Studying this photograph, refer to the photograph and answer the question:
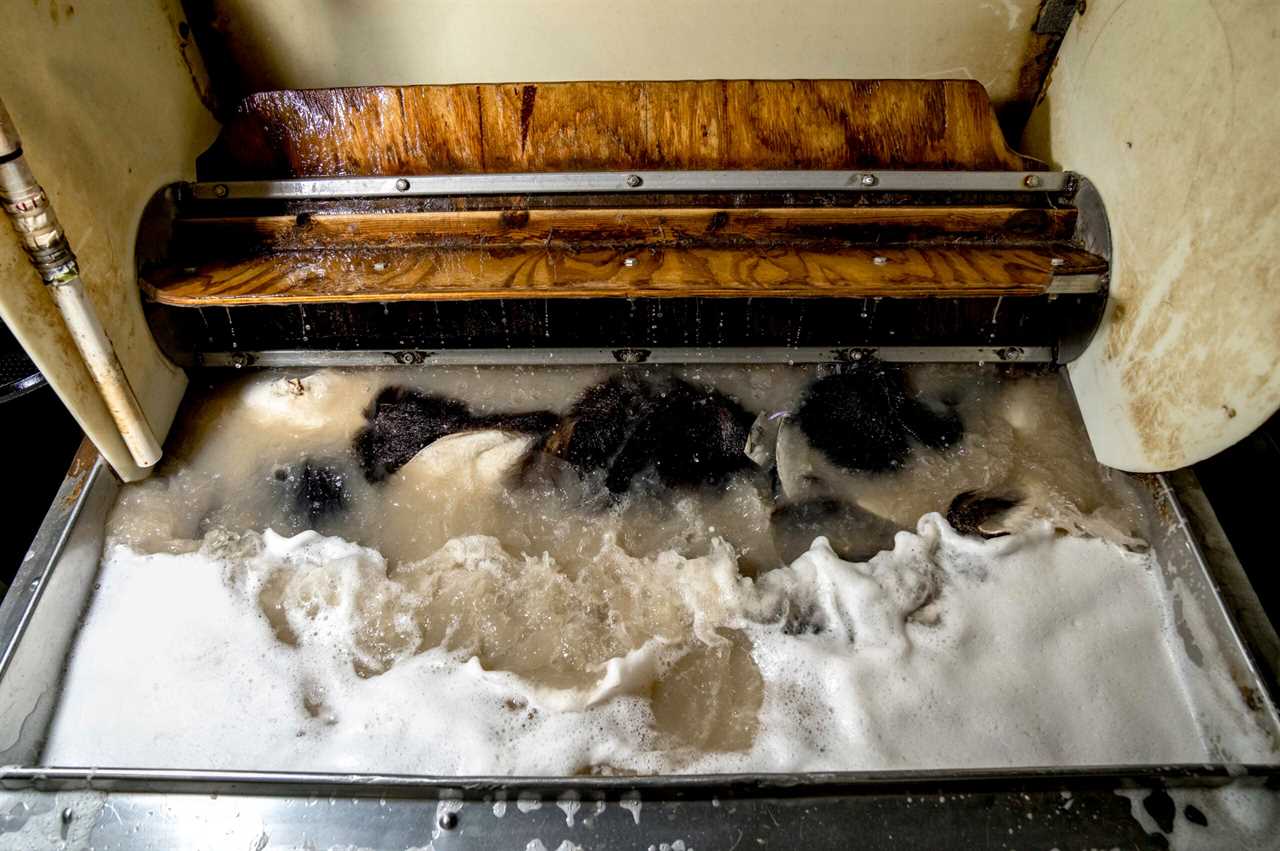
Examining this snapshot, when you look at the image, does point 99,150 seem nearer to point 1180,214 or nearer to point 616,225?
point 616,225

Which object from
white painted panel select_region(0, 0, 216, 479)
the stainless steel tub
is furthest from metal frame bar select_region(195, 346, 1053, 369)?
the stainless steel tub

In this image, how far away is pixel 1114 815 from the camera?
3.95 feet

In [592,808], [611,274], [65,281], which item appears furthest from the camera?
[611,274]

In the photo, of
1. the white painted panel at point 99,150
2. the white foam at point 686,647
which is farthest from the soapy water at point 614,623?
the white painted panel at point 99,150

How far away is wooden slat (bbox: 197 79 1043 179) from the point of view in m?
1.87

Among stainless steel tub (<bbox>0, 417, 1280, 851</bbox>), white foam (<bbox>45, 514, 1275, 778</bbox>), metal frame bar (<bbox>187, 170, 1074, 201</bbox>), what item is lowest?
white foam (<bbox>45, 514, 1275, 778</bbox>)

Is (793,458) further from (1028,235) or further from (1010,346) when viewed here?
(1028,235)

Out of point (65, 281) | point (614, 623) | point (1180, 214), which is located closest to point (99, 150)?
point (65, 281)

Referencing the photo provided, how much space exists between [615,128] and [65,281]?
1.20 metres

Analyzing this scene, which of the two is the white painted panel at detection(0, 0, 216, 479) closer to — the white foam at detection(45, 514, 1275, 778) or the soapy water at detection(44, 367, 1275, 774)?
the soapy water at detection(44, 367, 1275, 774)

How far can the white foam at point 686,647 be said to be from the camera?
4.52 ft

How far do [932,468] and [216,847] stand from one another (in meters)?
1.54

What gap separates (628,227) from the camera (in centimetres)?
187

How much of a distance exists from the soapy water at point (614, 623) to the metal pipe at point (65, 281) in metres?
0.19
